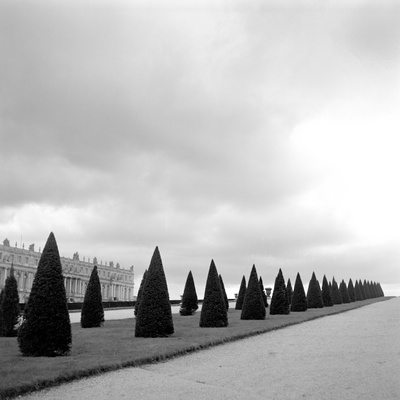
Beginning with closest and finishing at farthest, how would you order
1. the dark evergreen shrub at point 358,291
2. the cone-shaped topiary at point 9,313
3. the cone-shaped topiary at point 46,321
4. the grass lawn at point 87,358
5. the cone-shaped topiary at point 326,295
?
the grass lawn at point 87,358 → the cone-shaped topiary at point 46,321 → the cone-shaped topiary at point 9,313 → the cone-shaped topiary at point 326,295 → the dark evergreen shrub at point 358,291

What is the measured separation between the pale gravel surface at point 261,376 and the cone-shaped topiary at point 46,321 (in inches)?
111

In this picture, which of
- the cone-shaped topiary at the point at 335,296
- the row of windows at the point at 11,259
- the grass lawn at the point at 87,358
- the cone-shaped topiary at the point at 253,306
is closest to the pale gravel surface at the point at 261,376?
the grass lawn at the point at 87,358

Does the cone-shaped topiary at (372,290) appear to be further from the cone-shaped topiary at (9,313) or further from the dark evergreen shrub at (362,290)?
the cone-shaped topiary at (9,313)

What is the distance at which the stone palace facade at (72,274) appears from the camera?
96.4 metres

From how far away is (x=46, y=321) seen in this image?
1266 cm

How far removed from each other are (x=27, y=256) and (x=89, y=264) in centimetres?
2229

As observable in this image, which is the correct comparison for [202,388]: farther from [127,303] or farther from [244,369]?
[127,303]

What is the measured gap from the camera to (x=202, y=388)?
8.90m

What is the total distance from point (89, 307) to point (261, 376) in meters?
16.3

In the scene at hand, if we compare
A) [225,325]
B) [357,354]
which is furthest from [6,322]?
[357,354]

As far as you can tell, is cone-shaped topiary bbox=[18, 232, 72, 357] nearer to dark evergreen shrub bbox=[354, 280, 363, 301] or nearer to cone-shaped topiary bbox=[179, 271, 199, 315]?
cone-shaped topiary bbox=[179, 271, 199, 315]

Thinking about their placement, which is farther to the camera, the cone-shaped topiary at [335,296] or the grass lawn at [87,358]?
the cone-shaped topiary at [335,296]

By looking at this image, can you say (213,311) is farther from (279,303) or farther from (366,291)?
(366,291)

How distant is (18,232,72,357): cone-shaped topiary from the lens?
1262 centimetres
